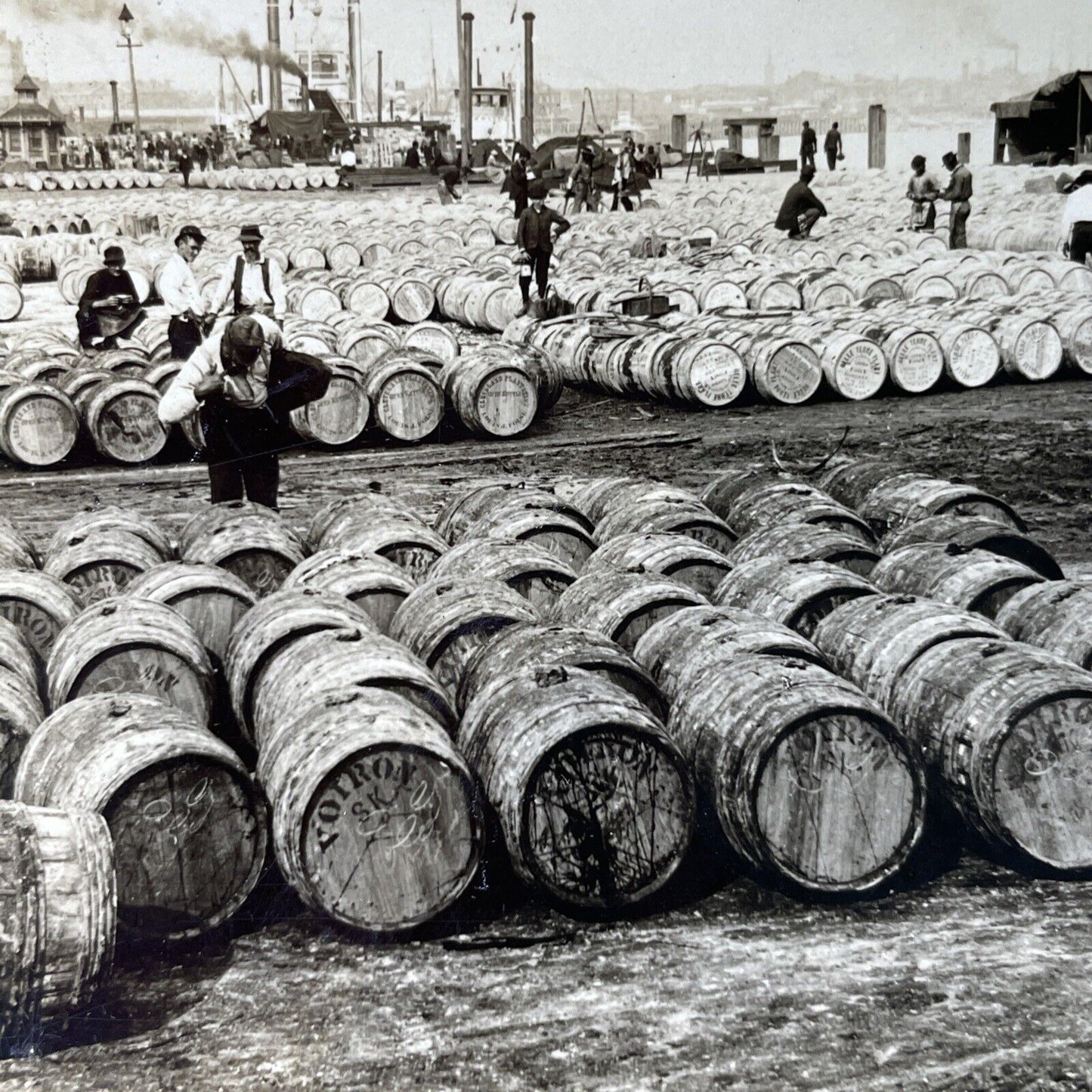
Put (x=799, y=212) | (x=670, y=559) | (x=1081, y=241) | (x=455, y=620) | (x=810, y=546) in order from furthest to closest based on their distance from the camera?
(x=799, y=212), (x=1081, y=241), (x=810, y=546), (x=670, y=559), (x=455, y=620)

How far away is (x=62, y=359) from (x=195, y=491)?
339 centimetres

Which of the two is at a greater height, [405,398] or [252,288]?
[252,288]

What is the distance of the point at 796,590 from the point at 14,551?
4.49m

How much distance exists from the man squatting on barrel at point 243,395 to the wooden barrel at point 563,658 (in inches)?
158

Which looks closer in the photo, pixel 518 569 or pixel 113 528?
pixel 518 569

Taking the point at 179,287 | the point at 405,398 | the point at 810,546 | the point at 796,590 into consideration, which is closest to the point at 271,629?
the point at 796,590

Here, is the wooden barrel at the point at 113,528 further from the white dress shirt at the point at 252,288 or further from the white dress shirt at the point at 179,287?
the white dress shirt at the point at 179,287

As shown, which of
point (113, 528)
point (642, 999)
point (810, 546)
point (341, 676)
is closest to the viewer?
point (642, 999)

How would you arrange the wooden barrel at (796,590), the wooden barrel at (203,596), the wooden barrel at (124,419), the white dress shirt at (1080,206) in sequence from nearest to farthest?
the wooden barrel at (796,590) < the wooden barrel at (203,596) < the wooden barrel at (124,419) < the white dress shirt at (1080,206)

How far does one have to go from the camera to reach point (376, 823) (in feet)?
14.5

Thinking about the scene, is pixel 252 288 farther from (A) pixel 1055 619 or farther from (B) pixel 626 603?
(A) pixel 1055 619

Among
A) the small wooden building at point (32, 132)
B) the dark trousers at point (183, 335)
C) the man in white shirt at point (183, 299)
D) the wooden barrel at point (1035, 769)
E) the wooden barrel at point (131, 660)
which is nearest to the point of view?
the wooden barrel at point (1035, 769)

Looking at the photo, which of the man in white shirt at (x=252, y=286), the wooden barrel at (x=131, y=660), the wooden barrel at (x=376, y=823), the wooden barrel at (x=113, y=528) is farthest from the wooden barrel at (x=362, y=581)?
the man in white shirt at (x=252, y=286)

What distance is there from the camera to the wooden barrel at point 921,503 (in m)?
7.66
